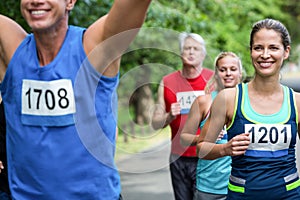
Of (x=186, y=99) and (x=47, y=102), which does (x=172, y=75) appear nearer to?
(x=186, y=99)

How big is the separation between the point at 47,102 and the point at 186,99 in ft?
10.3

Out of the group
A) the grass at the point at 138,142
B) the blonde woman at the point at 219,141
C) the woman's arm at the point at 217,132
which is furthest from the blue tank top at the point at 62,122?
the grass at the point at 138,142

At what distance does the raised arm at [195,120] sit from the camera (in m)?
4.73

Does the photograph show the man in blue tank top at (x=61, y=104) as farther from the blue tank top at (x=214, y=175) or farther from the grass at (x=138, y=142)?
the grass at (x=138, y=142)

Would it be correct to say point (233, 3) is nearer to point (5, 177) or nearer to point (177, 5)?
point (177, 5)

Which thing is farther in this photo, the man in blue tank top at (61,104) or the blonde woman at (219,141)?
the blonde woman at (219,141)

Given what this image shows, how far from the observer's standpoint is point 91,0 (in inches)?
315

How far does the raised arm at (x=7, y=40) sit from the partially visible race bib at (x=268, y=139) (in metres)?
1.49

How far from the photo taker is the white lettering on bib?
2.26 meters

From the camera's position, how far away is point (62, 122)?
89.4 inches

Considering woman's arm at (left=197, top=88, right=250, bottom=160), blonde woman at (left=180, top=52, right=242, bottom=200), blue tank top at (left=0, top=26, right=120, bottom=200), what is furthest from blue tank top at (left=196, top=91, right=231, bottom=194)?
blue tank top at (left=0, top=26, right=120, bottom=200)

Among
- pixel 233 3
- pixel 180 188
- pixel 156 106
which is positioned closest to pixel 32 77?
pixel 180 188

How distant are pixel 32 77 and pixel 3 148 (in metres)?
1.75

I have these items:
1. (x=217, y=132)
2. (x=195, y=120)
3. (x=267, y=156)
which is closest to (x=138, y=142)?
(x=195, y=120)
